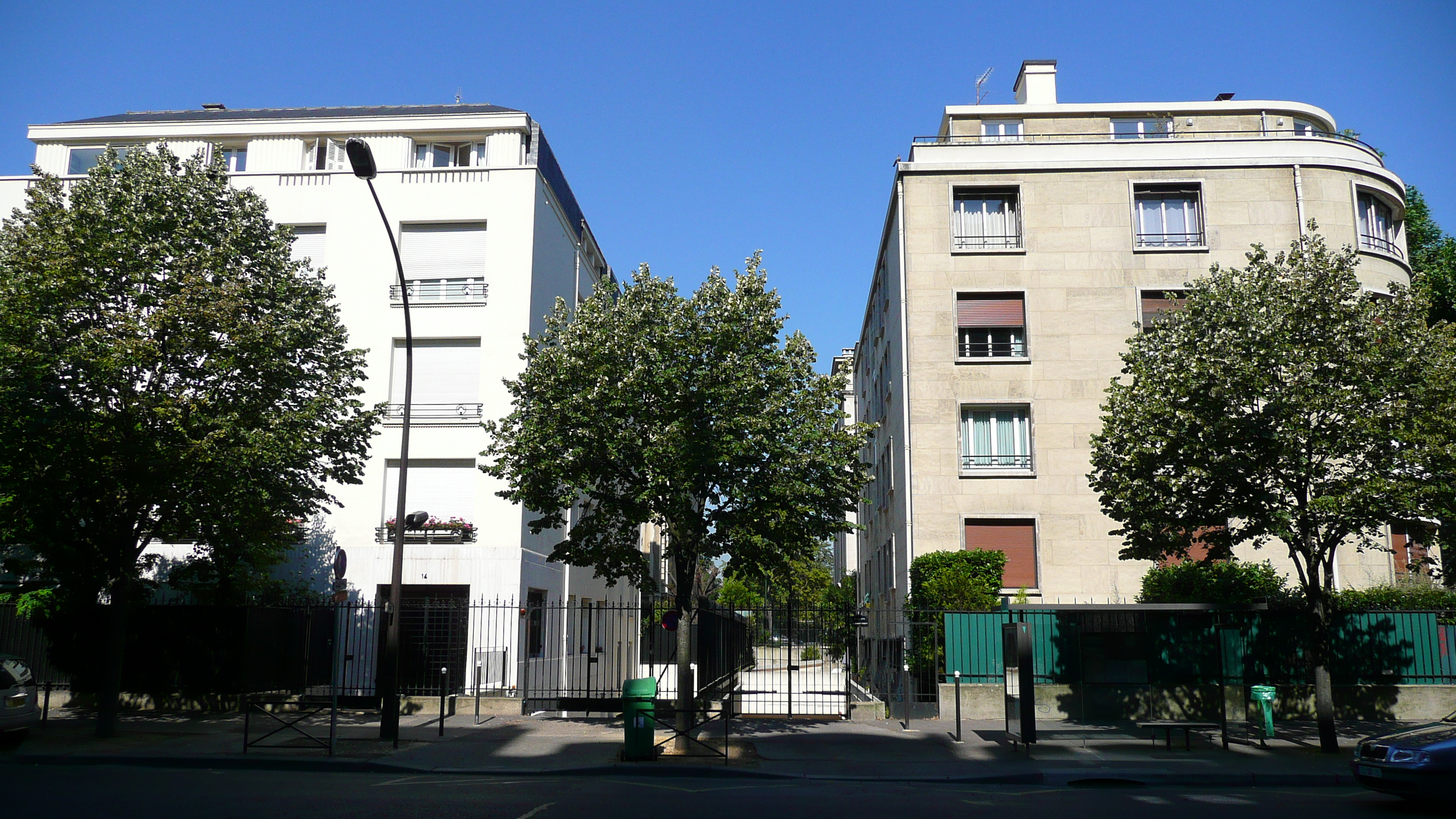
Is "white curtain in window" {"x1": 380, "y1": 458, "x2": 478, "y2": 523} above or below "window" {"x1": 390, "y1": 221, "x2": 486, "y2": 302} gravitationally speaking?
below

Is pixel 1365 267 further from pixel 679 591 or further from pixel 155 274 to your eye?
pixel 155 274

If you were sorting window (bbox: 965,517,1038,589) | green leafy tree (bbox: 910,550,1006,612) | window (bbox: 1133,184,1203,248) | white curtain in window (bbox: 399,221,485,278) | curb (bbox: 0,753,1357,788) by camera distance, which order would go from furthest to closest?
white curtain in window (bbox: 399,221,485,278), window (bbox: 1133,184,1203,248), window (bbox: 965,517,1038,589), green leafy tree (bbox: 910,550,1006,612), curb (bbox: 0,753,1357,788)

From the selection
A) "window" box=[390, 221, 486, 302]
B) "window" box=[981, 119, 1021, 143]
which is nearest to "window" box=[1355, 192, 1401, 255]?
"window" box=[981, 119, 1021, 143]

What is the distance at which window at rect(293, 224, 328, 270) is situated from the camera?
27328 millimetres

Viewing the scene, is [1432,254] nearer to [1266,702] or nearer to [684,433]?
[1266,702]

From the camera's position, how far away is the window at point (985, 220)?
2664cm

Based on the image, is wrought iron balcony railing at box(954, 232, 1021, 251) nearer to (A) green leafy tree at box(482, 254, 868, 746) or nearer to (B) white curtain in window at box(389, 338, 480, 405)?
(A) green leafy tree at box(482, 254, 868, 746)

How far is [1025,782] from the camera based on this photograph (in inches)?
529

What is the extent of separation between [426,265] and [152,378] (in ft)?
36.6

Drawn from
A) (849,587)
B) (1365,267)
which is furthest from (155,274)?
(849,587)

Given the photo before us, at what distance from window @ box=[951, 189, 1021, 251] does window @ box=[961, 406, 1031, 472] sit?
440cm

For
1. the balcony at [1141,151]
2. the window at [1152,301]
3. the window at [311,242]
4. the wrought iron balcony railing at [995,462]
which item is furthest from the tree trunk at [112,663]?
the window at [1152,301]

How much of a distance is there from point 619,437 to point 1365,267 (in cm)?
2104

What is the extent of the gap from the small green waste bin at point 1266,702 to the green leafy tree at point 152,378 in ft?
53.0
